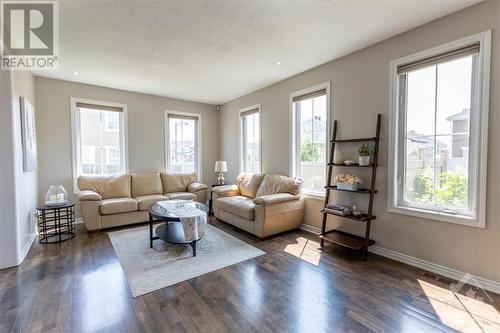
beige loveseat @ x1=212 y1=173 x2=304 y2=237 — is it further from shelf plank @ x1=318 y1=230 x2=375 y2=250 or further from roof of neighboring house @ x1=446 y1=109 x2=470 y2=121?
roof of neighboring house @ x1=446 y1=109 x2=470 y2=121

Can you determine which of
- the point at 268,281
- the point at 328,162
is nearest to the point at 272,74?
the point at 328,162

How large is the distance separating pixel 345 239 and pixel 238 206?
5.34ft

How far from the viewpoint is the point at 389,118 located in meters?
2.74

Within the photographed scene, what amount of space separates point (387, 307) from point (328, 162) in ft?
6.52

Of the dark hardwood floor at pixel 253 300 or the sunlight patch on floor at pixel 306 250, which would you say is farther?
the sunlight patch on floor at pixel 306 250

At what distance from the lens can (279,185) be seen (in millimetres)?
3896

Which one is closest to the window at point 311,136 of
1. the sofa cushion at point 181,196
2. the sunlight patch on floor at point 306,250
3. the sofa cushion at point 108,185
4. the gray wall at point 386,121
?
the gray wall at point 386,121

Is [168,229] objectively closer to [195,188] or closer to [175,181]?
[195,188]

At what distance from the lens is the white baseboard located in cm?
211

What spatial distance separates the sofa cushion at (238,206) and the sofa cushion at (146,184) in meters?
1.37

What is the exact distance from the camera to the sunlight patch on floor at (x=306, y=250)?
9.16 ft

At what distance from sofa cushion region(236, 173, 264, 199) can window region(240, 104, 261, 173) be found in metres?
0.35

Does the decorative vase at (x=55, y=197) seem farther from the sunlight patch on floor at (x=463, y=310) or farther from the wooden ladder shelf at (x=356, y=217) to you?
the sunlight patch on floor at (x=463, y=310)

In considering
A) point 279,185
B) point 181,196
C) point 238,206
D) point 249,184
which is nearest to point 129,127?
point 181,196
